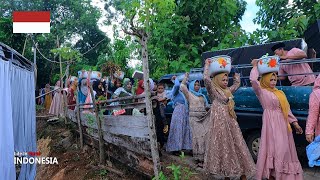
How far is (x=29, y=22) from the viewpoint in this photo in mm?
8211

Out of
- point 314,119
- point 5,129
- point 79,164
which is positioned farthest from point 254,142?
point 5,129

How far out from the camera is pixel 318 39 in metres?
6.44

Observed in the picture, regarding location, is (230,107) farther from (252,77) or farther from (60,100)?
(60,100)

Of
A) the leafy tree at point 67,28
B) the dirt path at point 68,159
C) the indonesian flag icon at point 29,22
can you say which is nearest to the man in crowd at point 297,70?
the dirt path at point 68,159

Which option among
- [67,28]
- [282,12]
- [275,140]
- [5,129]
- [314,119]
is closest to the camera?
[314,119]

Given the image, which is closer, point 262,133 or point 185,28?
point 262,133

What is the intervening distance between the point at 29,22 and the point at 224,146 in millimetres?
6755

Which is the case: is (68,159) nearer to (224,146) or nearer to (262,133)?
(224,146)

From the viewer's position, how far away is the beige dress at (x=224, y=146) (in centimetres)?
391

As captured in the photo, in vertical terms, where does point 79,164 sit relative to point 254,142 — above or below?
below

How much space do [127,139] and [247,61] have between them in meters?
3.28

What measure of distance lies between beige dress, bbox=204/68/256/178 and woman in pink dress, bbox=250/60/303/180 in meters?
0.23

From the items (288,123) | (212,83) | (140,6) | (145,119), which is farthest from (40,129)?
(288,123)

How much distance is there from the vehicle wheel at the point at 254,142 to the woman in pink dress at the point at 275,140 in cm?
145
